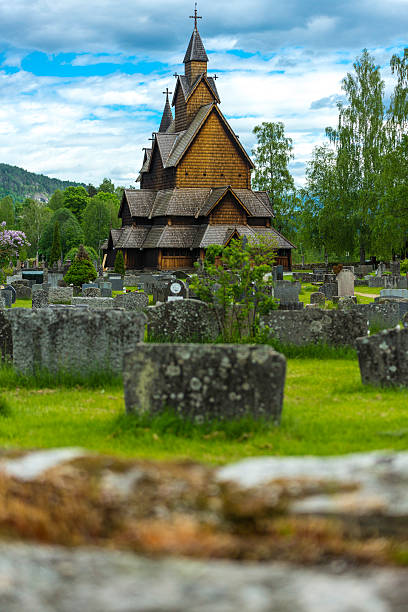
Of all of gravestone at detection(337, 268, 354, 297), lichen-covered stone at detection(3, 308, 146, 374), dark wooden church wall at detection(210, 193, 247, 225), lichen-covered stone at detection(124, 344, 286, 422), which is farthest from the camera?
dark wooden church wall at detection(210, 193, 247, 225)

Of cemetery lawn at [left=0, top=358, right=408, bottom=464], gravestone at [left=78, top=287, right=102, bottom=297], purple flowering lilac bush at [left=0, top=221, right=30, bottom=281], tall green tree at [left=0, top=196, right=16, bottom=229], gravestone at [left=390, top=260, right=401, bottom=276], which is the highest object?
tall green tree at [left=0, top=196, right=16, bottom=229]

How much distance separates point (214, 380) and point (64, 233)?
109 meters

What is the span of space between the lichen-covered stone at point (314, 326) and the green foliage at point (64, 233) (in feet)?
319

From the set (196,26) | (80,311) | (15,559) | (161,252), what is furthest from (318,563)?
(196,26)

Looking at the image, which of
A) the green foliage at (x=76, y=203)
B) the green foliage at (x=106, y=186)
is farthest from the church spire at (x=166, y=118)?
the green foliage at (x=106, y=186)

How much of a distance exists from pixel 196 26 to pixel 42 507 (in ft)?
232

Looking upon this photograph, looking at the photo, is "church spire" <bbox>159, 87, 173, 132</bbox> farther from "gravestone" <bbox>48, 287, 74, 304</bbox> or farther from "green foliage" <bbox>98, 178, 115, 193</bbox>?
"green foliage" <bbox>98, 178, 115, 193</bbox>

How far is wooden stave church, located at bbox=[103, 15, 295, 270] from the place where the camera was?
5972 centimetres

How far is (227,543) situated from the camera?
2.64 metres

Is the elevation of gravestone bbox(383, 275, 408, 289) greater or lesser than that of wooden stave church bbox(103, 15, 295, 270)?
lesser

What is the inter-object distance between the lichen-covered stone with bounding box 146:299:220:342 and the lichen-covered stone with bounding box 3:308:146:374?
3.23 meters

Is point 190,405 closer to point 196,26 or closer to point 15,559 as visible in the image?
point 15,559

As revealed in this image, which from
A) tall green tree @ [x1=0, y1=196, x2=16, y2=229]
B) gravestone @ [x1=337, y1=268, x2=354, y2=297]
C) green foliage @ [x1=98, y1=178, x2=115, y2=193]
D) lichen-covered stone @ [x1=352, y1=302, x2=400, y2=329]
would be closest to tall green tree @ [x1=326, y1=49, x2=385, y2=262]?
gravestone @ [x1=337, y1=268, x2=354, y2=297]

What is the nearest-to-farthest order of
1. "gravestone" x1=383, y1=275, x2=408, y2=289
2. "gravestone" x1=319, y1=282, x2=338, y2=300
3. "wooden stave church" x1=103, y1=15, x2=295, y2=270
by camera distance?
"gravestone" x1=319, y1=282, x2=338, y2=300 < "gravestone" x1=383, y1=275, x2=408, y2=289 < "wooden stave church" x1=103, y1=15, x2=295, y2=270
